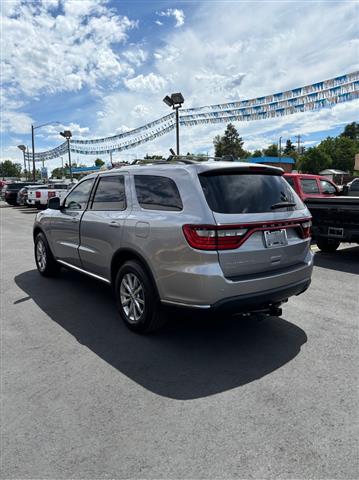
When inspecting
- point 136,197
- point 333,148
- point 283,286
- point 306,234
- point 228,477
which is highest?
point 333,148

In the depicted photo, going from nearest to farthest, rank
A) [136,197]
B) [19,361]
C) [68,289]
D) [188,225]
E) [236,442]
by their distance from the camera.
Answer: [236,442] < [188,225] < [19,361] < [136,197] < [68,289]

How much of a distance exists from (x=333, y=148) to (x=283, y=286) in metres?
110

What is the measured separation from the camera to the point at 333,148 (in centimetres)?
10288

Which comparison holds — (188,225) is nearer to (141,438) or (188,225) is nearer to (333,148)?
(141,438)

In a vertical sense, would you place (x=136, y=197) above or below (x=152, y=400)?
above

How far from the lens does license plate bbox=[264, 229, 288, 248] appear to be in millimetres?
3535

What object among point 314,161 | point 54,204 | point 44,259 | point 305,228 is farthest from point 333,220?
point 314,161

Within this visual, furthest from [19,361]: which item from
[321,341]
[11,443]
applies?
[321,341]

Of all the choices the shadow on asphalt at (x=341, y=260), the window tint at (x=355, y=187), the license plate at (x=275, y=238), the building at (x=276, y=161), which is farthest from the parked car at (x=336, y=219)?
the building at (x=276, y=161)

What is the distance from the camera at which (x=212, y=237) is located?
3.25 meters

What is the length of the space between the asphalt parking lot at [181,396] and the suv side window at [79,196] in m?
1.49

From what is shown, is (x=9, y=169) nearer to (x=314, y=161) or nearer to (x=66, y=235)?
(x=314, y=161)

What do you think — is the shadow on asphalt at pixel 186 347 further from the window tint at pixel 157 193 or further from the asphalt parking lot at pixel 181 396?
the window tint at pixel 157 193

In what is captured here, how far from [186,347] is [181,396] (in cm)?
86
